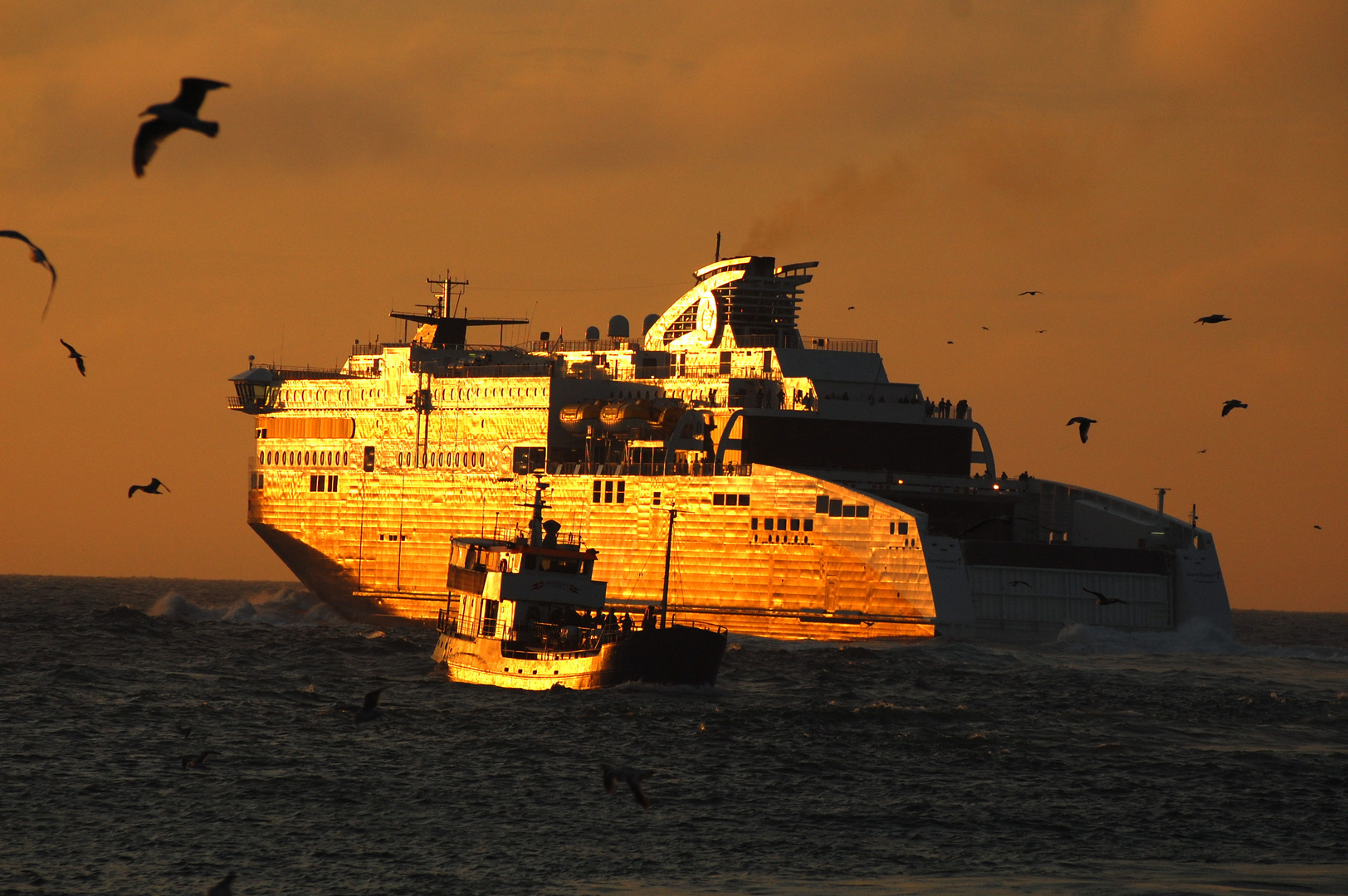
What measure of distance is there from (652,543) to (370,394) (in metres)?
21.6

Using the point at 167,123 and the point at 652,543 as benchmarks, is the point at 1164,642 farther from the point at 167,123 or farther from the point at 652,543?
the point at 167,123

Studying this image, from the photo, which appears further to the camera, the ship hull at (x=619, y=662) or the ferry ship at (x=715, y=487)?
the ferry ship at (x=715, y=487)

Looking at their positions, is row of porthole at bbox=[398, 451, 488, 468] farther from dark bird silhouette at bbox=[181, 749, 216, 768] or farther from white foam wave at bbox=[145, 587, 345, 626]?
dark bird silhouette at bbox=[181, 749, 216, 768]

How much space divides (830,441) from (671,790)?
1689 inches

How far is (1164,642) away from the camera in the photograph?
223 ft

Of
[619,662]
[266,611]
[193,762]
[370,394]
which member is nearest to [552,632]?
[619,662]

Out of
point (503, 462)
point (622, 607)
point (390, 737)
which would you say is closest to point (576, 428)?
point (503, 462)

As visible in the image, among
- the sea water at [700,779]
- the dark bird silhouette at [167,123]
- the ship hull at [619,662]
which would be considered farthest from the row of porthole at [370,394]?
the dark bird silhouette at [167,123]

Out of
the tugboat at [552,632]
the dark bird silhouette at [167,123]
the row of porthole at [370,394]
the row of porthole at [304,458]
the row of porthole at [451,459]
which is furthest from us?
the row of porthole at [304,458]

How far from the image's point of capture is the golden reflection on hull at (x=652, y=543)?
6831 cm

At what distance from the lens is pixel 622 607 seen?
77312 mm

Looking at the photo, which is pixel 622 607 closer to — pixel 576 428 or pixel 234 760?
pixel 576 428

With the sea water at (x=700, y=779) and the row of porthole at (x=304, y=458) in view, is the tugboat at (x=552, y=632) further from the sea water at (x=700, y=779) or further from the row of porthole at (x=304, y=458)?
the row of porthole at (x=304, y=458)

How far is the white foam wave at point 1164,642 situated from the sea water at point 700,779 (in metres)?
2.68
